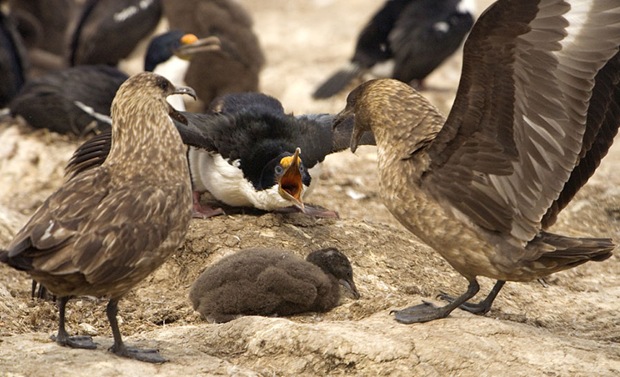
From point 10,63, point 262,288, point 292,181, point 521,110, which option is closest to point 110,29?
point 10,63

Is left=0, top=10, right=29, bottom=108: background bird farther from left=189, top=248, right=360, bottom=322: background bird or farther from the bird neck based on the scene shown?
the bird neck

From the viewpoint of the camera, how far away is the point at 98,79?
1015cm

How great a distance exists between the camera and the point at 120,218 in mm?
4719

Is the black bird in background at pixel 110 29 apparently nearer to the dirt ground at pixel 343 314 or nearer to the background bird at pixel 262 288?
the dirt ground at pixel 343 314

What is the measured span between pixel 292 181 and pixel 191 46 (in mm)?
4113

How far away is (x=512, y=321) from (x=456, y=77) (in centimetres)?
887

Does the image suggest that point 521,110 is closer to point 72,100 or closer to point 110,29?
point 72,100

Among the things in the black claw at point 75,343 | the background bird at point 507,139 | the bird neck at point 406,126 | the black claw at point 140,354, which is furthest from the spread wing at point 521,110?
the black claw at point 75,343

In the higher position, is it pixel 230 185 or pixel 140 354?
pixel 140 354

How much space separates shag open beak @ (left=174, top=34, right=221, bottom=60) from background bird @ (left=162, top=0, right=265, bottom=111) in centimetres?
119

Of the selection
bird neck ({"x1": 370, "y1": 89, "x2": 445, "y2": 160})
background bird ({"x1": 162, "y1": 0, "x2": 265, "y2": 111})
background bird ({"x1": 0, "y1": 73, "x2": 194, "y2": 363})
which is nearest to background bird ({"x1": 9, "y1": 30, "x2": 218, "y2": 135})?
background bird ({"x1": 162, "y1": 0, "x2": 265, "y2": 111})

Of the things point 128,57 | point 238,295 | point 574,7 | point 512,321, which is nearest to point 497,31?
point 574,7

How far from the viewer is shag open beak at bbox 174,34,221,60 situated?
10.8 metres

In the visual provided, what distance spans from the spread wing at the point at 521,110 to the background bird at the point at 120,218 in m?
1.31
